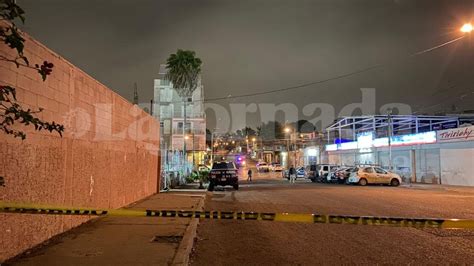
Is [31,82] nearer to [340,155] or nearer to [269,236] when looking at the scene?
[269,236]

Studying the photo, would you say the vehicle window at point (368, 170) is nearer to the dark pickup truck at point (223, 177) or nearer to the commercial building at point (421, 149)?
the commercial building at point (421, 149)

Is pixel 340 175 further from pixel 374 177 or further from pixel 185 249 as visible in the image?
pixel 185 249

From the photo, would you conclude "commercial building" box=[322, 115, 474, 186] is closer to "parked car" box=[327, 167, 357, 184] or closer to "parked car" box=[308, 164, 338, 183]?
"parked car" box=[327, 167, 357, 184]

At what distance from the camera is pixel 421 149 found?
129ft

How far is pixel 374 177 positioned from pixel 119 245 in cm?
2866

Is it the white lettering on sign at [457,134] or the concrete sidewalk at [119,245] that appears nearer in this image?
the concrete sidewalk at [119,245]

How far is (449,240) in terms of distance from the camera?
980 centimetres

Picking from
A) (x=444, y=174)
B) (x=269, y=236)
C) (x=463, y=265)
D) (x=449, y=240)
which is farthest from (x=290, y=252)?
(x=444, y=174)

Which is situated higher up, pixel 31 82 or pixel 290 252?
pixel 31 82

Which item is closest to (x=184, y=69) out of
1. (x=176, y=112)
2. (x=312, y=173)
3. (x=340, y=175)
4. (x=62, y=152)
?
(x=176, y=112)

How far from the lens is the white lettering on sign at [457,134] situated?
106 feet

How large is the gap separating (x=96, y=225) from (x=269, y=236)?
4240 mm

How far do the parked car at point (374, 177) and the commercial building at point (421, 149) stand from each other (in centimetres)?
122

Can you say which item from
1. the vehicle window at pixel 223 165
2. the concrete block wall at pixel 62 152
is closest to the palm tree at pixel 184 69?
the vehicle window at pixel 223 165
